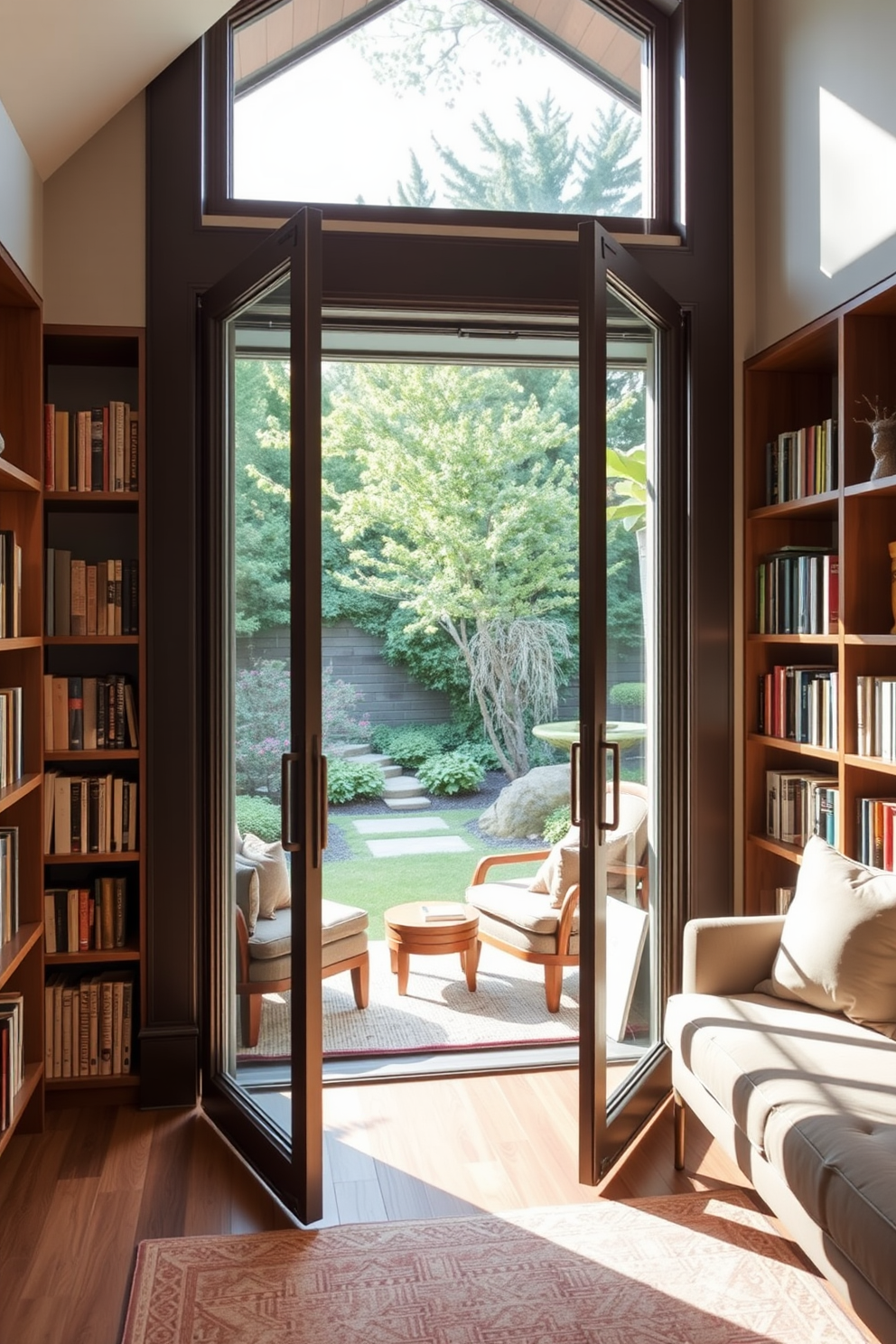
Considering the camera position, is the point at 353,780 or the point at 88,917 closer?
the point at 88,917

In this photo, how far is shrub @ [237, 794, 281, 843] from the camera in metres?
2.98

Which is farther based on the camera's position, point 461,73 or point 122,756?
point 461,73

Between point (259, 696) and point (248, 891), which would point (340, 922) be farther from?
point (259, 696)

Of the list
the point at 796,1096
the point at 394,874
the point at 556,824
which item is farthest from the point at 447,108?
the point at 556,824

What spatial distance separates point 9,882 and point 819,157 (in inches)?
123

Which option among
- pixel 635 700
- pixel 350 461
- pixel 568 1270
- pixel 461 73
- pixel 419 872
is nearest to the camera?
pixel 568 1270

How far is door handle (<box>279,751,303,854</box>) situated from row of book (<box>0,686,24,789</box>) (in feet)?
2.52

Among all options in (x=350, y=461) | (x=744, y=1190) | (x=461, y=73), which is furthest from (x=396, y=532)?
(x=744, y=1190)

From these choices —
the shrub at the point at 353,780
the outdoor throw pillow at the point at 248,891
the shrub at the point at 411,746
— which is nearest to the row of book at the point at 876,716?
the outdoor throw pillow at the point at 248,891

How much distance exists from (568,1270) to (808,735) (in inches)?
65.3

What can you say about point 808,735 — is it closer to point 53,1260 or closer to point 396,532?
point 53,1260

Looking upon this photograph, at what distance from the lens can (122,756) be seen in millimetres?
3201

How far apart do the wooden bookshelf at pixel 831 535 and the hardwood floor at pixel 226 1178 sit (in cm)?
100

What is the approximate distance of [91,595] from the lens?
3.22 metres
